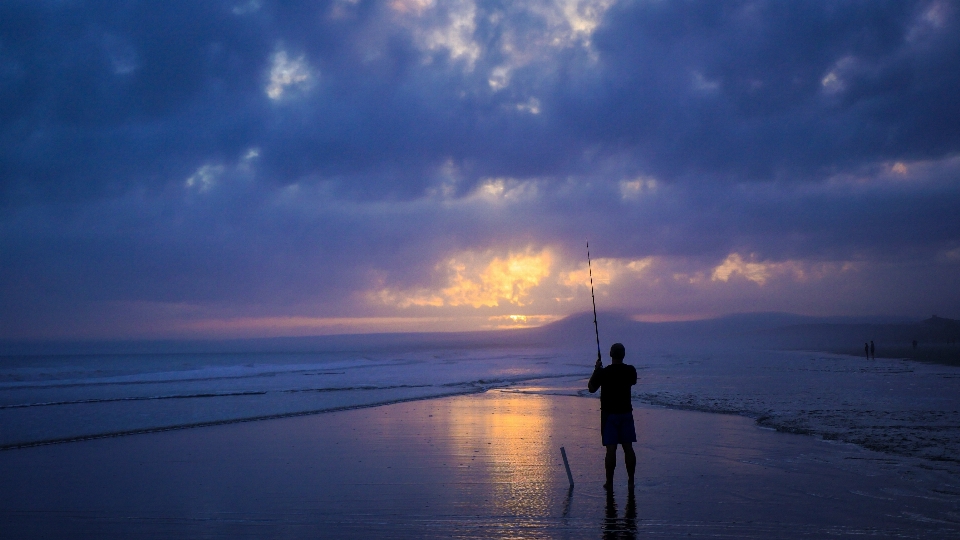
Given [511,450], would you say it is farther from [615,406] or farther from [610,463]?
[615,406]

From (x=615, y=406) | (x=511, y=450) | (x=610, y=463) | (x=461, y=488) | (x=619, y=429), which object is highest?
(x=615, y=406)

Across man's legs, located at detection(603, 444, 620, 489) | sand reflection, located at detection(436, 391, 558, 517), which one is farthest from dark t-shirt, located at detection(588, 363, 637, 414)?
sand reflection, located at detection(436, 391, 558, 517)

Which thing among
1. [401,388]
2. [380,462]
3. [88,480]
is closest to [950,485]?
[380,462]

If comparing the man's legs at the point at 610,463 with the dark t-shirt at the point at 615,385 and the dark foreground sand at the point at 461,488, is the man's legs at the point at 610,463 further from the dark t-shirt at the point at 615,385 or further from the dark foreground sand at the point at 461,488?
the dark t-shirt at the point at 615,385

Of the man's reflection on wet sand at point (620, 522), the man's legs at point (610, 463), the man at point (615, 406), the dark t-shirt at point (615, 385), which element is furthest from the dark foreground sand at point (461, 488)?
the dark t-shirt at point (615, 385)

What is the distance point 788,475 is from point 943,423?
716cm

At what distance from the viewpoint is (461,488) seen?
7.86m

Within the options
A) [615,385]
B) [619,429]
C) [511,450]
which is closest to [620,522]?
[619,429]

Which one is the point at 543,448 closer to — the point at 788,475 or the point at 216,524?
the point at 788,475

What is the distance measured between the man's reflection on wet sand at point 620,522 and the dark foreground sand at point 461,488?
0.03m

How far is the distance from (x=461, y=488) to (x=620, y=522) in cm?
243

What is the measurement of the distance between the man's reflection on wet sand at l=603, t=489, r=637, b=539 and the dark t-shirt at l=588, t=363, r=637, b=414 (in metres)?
1.09

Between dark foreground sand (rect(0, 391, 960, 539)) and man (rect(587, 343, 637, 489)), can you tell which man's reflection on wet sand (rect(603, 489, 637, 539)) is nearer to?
dark foreground sand (rect(0, 391, 960, 539))

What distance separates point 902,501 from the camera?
6805mm
